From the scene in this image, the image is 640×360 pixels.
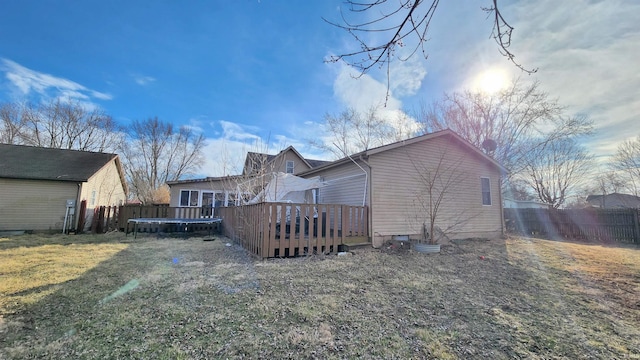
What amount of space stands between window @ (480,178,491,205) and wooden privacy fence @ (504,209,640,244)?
5.42 meters

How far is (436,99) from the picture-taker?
70.1 feet

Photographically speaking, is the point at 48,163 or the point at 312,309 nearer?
the point at 312,309

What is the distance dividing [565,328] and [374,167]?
600cm

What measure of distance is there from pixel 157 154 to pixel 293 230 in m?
27.1

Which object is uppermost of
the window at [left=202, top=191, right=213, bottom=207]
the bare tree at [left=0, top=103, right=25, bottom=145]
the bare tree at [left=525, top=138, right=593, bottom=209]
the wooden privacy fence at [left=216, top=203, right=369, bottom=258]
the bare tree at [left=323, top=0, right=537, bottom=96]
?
the bare tree at [left=0, top=103, right=25, bottom=145]

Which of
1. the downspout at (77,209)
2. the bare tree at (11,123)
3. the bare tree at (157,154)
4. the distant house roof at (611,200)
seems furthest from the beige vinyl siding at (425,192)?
the distant house roof at (611,200)

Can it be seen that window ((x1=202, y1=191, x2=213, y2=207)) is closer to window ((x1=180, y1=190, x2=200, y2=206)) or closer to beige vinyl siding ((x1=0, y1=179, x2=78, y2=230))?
window ((x1=180, y1=190, x2=200, y2=206))

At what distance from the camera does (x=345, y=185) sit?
33.1 feet

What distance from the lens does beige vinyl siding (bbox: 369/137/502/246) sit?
28.7 feet

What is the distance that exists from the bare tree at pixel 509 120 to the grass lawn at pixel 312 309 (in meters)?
16.5

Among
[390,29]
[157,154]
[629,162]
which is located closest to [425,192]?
[390,29]

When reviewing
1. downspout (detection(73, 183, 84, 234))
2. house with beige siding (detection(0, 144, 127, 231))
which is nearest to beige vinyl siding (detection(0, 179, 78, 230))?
house with beige siding (detection(0, 144, 127, 231))

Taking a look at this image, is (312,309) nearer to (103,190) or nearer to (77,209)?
(77,209)

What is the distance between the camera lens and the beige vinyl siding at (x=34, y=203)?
11.9m
